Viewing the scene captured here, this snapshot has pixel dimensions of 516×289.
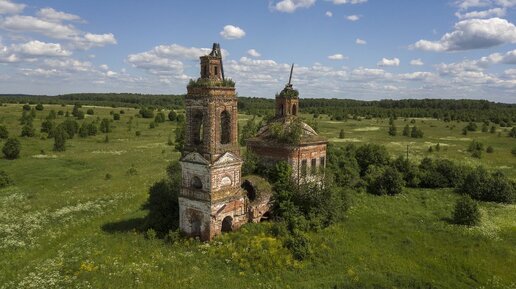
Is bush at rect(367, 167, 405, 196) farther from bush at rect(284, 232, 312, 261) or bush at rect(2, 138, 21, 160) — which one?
bush at rect(2, 138, 21, 160)

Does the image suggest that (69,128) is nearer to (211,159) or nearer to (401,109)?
(211,159)

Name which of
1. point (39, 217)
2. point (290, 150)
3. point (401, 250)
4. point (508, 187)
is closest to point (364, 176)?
point (508, 187)

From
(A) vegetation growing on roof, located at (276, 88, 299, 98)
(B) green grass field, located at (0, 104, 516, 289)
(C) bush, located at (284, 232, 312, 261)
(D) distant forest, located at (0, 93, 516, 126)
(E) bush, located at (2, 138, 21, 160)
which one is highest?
(A) vegetation growing on roof, located at (276, 88, 299, 98)

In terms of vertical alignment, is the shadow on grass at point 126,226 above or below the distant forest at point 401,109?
below

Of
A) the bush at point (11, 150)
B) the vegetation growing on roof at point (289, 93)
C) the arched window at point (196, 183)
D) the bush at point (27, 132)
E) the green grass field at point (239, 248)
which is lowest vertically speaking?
the green grass field at point (239, 248)

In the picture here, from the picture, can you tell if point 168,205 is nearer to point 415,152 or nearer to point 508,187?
point 508,187

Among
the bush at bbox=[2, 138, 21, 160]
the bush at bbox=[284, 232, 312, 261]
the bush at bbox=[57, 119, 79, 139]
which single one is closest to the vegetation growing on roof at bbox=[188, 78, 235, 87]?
the bush at bbox=[284, 232, 312, 261]

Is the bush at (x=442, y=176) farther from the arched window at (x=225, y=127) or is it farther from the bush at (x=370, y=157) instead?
the arched window at (x=225, y=127)

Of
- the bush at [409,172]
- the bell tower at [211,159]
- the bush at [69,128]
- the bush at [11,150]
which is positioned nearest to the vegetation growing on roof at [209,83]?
the bell tower at [211,159]
